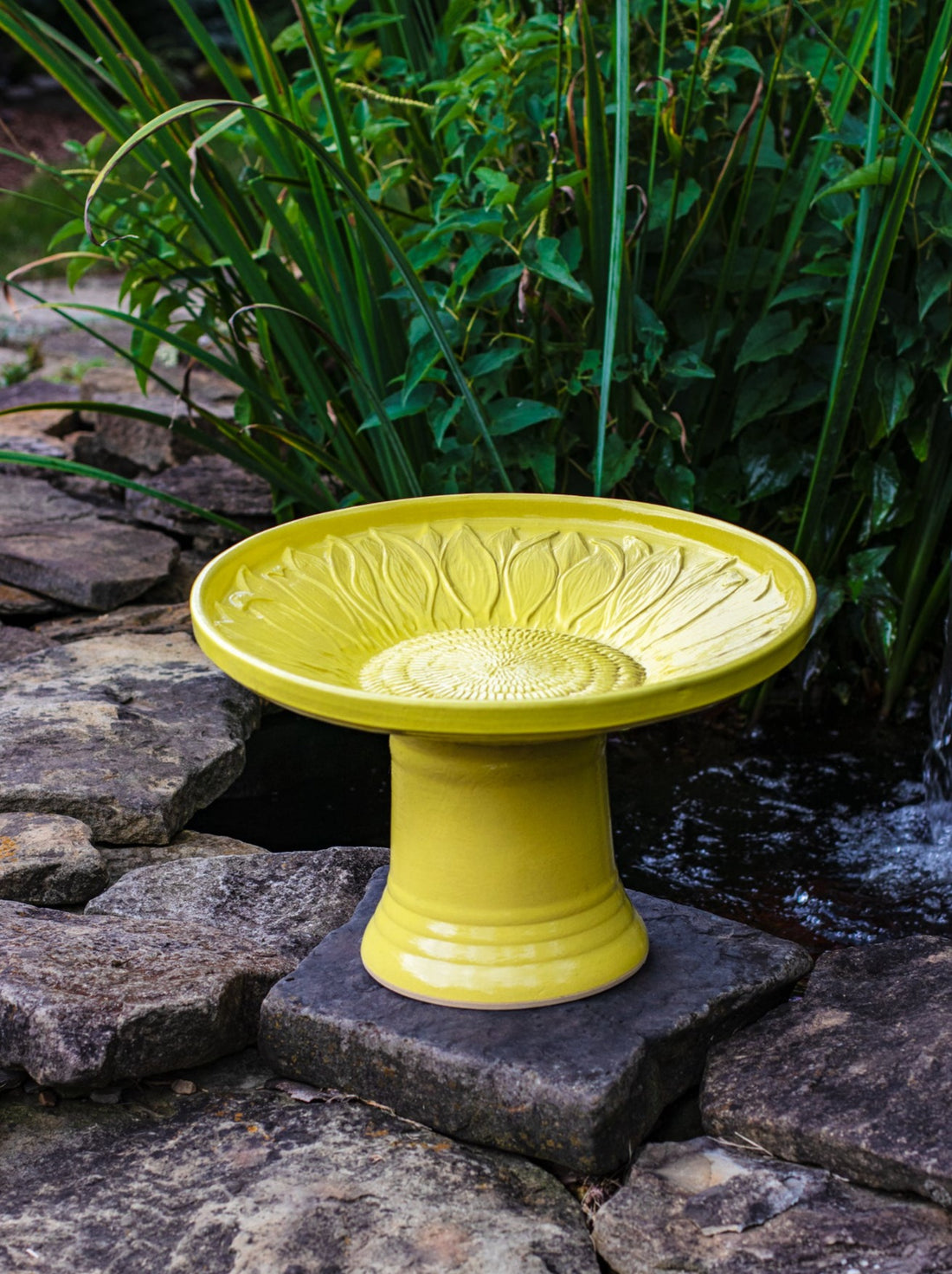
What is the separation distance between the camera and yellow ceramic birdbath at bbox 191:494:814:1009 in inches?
51.2

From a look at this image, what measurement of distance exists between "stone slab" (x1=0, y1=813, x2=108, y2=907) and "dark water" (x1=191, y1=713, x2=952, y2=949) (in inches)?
15.2

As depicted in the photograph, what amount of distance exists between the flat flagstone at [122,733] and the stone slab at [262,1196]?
24.3 inches

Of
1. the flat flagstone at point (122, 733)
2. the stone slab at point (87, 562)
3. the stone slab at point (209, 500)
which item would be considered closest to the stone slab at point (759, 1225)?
the flat flagstone at point (122, 733)

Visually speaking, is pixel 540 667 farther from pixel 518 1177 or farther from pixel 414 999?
pixel 518 1177

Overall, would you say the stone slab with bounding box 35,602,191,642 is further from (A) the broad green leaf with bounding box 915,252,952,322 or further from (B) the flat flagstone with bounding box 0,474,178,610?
(A) the broad green leaf with bounding box 915,252,952,322

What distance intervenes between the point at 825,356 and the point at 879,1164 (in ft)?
5.00

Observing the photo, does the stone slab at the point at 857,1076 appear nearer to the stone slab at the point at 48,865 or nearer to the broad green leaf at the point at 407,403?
the stone slab at the point at 48,865

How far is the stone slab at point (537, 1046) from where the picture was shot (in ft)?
4.42

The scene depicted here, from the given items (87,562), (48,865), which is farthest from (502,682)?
(87,562)

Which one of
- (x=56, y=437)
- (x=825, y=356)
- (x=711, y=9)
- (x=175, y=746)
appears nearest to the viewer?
(x=175, y=746)

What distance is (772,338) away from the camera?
2.29 meters

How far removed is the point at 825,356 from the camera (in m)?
2.35

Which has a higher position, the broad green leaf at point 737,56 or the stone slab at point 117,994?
the broad green leaf at point 737,56

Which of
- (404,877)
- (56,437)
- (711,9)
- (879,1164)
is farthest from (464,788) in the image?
A: (56,437)
